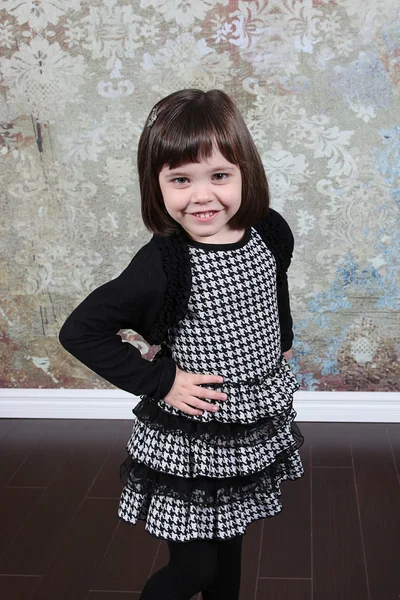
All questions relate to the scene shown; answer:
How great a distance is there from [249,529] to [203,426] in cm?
83

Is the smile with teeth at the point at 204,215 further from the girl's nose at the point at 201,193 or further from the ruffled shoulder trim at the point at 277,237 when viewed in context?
the ruffled shoulder trim at the point at 277,237

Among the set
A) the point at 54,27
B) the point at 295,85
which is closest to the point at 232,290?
the point at 295,85

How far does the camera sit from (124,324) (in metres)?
1.38

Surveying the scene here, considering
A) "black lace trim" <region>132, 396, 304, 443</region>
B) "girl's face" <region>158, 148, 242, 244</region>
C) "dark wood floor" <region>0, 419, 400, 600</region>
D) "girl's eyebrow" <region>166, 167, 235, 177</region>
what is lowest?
"dark wood floor" <region>0, 419, 400, 600</region>

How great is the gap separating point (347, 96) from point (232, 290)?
4.15 ft

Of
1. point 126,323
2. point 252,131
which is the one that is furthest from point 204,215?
point 252,131

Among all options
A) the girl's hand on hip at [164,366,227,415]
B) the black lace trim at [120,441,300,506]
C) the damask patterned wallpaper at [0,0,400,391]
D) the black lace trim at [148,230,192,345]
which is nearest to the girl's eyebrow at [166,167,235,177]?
the black lace trim at [148,230,192,345]

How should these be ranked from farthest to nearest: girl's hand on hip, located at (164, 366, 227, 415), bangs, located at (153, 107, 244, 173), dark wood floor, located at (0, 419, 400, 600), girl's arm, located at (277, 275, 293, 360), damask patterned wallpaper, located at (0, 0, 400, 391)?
damask patterned wallpaper, located at (0, 0, 400, 391), dark wood floor, located at (0, 419, 400, 600), girl's arm, located at (277, 275, 293, 360), girl's hand on hip, located at (164, 366, 227, 415), bangs, located at (153, 107, 244, 173)

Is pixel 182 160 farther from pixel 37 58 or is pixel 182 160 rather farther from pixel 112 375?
pixel 37 58

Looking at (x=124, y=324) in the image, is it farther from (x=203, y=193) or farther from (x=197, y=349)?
(x=203, y=193)

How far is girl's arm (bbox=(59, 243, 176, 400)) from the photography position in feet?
4.38

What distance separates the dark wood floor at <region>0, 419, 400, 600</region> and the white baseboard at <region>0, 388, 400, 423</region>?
0.13 feet

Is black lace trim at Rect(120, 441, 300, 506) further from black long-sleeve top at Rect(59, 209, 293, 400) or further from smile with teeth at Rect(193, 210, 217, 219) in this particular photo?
smile with teeth at Rect(193, 210, 217, 219)

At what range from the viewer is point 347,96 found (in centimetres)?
244
